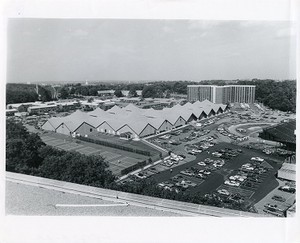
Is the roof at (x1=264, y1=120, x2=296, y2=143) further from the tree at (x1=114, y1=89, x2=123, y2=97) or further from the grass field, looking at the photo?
the tree at (x1=114, y1=89, x2=123, y2=97)

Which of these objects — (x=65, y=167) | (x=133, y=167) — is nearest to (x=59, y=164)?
(x=65, y=167)

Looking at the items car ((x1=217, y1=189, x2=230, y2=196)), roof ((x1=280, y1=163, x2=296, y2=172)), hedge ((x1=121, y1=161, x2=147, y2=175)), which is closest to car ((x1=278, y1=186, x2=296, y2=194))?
roof ((x1=280, y1=163, x2=296, y2=172))

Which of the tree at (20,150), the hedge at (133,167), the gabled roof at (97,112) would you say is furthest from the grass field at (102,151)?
the gabled roof at (97,112)

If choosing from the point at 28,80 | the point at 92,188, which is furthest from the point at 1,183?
the point at 28,80

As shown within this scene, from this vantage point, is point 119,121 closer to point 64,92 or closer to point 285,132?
point 64,92
